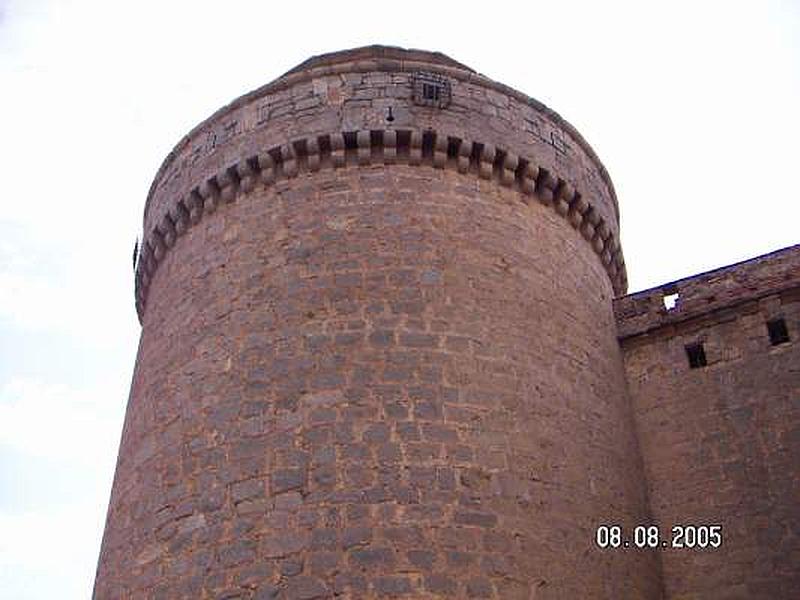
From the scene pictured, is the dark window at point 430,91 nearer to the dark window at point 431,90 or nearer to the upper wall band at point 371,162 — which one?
the dark window at point 431,90

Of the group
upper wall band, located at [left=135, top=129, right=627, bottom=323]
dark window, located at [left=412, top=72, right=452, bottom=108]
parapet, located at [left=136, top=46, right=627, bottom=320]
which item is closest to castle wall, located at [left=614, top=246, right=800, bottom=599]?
parapet, located at [left=136, top=46, right=627, bottom=320]

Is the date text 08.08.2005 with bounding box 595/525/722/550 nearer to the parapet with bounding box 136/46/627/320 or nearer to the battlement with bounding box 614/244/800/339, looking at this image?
the battlement with bounding box 614/244/800/339

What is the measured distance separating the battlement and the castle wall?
1 cm

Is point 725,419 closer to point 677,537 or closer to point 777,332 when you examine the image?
point 777,332

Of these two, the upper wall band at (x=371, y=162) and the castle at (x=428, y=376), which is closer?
the castle at (x=428, y=376)

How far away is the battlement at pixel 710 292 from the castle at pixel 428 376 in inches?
0.9

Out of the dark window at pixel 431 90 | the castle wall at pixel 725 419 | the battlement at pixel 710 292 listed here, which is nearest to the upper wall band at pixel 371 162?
the dark window at pixel 431 90

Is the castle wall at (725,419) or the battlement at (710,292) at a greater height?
the battlement at (710,292)

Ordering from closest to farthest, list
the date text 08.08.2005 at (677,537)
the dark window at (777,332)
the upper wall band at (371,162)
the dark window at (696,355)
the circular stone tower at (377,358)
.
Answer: the circular stone tower at (377,358)
the date text 08.08.2005 at (677,537)
the upper wall band at (371,162)
the dark window at (777,332)
the dark window at (696,355)

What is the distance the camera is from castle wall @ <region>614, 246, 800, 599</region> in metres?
7.29

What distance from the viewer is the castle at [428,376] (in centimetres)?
614

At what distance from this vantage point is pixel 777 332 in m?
8.28

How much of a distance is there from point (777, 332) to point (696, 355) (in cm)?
76

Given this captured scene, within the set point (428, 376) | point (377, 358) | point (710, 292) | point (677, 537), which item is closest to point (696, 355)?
point (710, 292)
